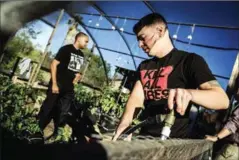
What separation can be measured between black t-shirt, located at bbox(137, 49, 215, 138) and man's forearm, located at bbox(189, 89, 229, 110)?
0.22 m

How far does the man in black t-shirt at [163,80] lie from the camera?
205cm

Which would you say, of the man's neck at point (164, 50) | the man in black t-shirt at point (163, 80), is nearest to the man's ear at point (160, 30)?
the man in black t-shirt at point (163, 80)

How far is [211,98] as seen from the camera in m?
1.85

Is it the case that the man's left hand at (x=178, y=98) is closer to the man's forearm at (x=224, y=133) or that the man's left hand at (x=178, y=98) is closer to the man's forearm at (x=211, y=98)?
the man's forearm at (x=211, y=98)

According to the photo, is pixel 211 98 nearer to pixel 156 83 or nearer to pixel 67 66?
pixel 156 83

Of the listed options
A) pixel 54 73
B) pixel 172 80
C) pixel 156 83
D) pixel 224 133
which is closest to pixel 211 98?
pixel 172 80

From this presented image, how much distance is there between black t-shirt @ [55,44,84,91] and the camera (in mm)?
5570

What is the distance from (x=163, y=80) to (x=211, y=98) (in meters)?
0.64

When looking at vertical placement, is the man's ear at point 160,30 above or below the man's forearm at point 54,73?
above

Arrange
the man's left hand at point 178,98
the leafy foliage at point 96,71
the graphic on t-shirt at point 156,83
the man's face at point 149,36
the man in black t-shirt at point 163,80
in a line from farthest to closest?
1. the leafy foliage at point 96,71
2. the man's face at point 149,36
3. the graphic on t-shirt at point 156,83
4. the man in black t-shirt at point 163,80
5. the man's left hand at point 178,98

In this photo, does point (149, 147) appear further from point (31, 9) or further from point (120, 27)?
point (120, 27)

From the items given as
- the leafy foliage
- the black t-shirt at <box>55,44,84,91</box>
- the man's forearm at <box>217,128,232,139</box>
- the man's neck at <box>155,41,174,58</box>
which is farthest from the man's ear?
the leafy foliage

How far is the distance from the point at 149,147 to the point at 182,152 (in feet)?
1.68

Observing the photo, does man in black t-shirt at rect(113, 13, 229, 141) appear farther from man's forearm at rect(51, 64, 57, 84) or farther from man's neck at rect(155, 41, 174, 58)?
man's forearm at rect(51, 64, 57, 84)
